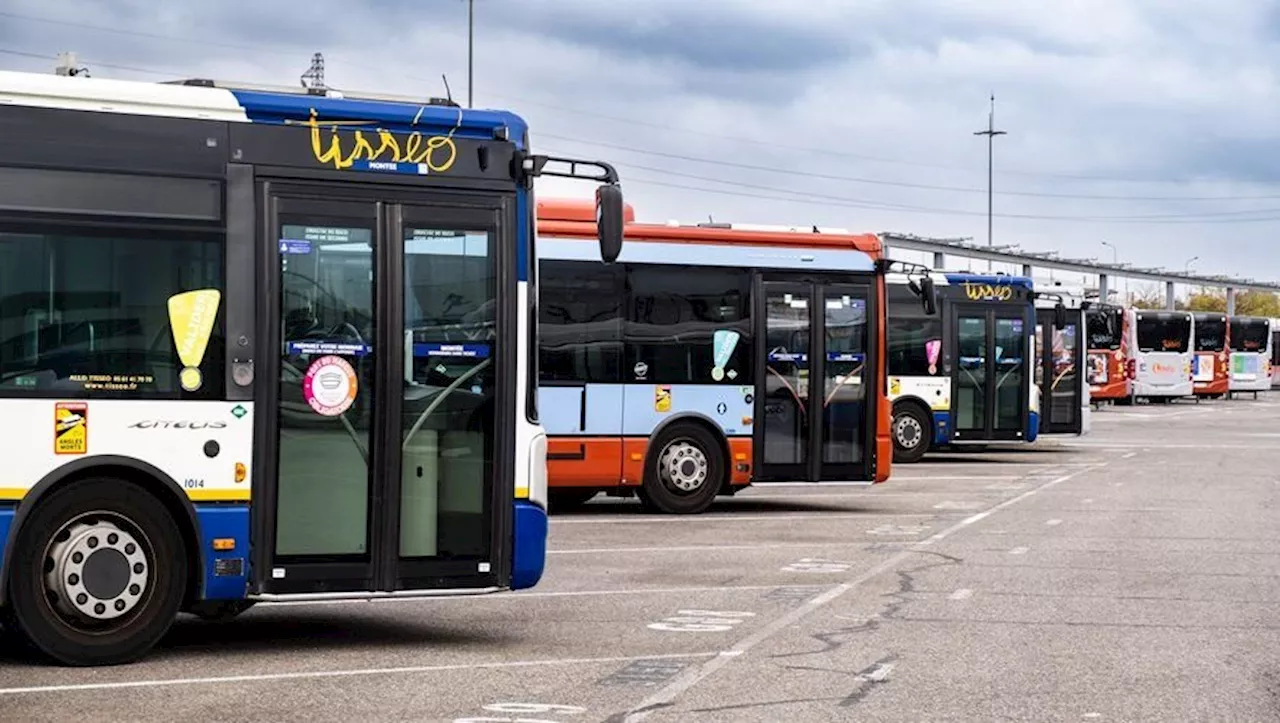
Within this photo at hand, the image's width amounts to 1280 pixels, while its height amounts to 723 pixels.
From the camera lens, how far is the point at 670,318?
66.8 feet

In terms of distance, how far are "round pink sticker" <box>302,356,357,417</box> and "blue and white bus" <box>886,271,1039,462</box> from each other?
2153cm

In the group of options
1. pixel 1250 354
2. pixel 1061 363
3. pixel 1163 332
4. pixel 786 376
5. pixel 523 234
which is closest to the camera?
pixel 523 234

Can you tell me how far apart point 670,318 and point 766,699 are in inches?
451

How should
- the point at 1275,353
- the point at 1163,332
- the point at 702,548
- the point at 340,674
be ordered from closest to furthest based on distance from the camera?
the point at 340,674 < the point at 702,548 < the point at 1163,332 < the point at 1275,353

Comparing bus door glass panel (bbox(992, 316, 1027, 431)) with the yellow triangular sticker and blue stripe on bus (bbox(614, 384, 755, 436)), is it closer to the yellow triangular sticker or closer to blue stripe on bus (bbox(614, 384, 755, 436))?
blue stripe on bus (bbox(614, 384, 755, 436))

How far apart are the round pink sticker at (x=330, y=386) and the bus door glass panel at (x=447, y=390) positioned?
0.34 meters

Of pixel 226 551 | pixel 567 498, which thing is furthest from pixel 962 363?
pixel 226 551

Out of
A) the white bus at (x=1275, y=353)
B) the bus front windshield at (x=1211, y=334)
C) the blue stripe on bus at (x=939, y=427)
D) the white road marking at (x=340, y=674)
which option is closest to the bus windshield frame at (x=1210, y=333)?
the bus front windshield at (x=1211, y=334)

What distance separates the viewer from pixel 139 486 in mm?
10109

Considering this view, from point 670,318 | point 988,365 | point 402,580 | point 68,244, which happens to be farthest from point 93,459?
point 988,365

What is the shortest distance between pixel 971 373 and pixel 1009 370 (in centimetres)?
82

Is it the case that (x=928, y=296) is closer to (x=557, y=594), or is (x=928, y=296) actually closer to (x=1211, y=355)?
(x=557, y=594)

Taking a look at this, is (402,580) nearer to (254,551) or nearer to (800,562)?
(254,551)

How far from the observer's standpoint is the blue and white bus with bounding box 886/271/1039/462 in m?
31.8
